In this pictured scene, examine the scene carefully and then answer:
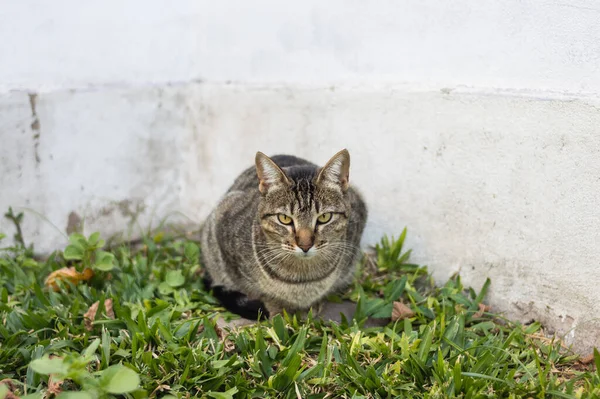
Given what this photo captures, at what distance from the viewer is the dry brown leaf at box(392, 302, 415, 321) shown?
3.25 m

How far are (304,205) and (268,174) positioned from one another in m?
0.26

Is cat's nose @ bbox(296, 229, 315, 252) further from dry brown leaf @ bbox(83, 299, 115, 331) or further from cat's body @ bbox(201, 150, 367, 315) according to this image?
dry brown leaf @ bbox(83, 299, 115, 331)

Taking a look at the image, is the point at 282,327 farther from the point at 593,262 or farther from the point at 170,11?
the point at 170,11

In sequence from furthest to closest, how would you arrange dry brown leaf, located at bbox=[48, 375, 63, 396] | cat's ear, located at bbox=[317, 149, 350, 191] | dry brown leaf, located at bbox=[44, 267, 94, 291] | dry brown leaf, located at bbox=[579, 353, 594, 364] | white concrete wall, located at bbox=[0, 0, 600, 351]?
dry brown leaf, located at bbox=[44, 267, 94, 291] → cat's ear, located at bbox=[317, 149, 350, 191] → white concrete wall, located at bbox=[0, 0, 600, 351] → dry brown leaf, located at bbox=[579, 353, 594, 364] → dry brown leaf, located at bbox=[48, 375, 63, 396]

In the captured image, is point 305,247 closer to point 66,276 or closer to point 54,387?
point 54,387

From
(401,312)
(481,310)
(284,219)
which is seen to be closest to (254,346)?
(284,219)

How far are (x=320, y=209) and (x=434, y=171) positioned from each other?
2.85 ft

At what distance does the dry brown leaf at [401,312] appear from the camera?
3254mm

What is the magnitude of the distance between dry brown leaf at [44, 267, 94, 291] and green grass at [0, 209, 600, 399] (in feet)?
0.17

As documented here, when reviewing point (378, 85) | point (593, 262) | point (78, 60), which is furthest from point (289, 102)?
point (593, 262)

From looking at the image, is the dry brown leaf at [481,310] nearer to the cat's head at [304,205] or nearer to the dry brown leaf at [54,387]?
the cat's head at [304,205]

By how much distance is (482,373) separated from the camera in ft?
8.45

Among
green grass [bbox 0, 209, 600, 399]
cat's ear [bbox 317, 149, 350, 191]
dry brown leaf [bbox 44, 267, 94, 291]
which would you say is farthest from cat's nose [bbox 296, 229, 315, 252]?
dry brown leaf [bbox 44, 267, 94, 291]

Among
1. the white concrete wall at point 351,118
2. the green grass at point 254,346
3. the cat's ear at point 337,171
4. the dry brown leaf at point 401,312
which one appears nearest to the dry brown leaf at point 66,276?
the green grass at point 254,346
